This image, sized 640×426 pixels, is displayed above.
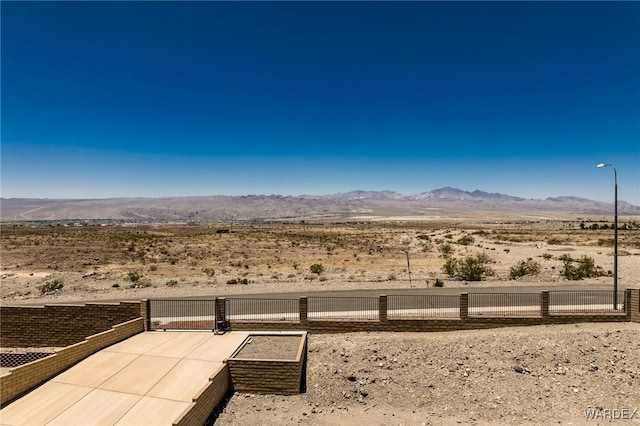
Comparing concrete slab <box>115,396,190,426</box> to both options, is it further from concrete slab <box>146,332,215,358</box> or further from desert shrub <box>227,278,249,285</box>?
desert shrub <box>227,278,249,285</box>

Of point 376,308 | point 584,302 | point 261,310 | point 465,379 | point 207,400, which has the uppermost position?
point 584,302

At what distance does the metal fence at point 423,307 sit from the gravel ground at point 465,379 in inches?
50.9

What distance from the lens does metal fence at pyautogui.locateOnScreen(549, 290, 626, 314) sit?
2011 cm

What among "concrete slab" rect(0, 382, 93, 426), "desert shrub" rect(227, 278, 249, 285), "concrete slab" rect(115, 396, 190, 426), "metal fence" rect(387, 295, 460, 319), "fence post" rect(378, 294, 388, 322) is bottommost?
"desert shrub" rect(227, 278, 249, 285)

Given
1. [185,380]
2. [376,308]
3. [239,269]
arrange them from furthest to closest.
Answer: [239,269]
[376,308]
[185,380]

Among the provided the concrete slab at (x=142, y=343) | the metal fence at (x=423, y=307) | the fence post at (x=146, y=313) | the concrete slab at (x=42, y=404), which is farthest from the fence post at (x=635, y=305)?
the concrete slab at (x=42, y=404)

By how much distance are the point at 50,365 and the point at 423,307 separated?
17.5 metres

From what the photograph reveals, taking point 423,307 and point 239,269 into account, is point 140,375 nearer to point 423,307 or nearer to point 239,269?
point 423,307

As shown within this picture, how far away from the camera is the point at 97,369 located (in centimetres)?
1451

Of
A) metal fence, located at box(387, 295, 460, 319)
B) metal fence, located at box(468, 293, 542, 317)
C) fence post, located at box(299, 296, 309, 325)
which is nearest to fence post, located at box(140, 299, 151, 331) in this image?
fence post, located at box(299, 296, 309, 325)

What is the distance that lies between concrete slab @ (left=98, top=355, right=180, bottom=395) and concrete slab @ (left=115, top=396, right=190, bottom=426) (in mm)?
852

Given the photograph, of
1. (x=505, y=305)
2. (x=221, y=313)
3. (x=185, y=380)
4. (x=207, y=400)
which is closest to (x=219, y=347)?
(x=221, y=313)

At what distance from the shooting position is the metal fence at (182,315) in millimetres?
19484

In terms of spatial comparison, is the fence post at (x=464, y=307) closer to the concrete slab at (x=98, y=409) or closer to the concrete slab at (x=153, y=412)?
the concrete slab at (x=153, y=412)
